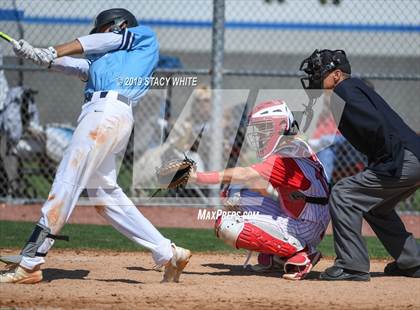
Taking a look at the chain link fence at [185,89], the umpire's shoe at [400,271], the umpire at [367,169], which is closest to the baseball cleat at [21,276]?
the umpire at [367,169]

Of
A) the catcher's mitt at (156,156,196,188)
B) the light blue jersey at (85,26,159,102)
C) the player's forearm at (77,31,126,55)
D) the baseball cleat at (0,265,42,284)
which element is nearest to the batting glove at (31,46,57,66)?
the player's forearm at (77,31,126,55)

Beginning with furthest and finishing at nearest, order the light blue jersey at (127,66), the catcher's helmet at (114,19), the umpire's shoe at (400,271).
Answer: the umpire's shoe at (400,271), the catcher's helmet at (114,19), the light blue jersey at (127,66)

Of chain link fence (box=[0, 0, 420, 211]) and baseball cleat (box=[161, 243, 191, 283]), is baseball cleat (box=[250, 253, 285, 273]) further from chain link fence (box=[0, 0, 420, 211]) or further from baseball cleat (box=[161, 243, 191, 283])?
chain link fence (box=[0, 0, 420, 211])

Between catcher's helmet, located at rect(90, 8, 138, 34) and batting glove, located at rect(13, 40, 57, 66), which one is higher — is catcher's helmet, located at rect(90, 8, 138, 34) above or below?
above

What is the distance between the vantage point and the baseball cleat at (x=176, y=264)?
6.05 m

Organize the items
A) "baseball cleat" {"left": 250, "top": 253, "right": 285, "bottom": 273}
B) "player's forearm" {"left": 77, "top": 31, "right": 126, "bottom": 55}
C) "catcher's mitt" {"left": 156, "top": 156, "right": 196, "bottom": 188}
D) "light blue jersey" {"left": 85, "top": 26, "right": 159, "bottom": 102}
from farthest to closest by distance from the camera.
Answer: "baseball cleat" {"left": 250, "top": 253, "right": 285, "bottom": 273} < "catcher's mitt" {"left": 156, "top": 156, "right": 196, "bottom": 188} < "light blue jersey" {"left": 85, "top": 26, "right": 159, "bottom": 102} < "player's forearm" {"left": 77, "top": 31, "right": 126, "bottom": 55}

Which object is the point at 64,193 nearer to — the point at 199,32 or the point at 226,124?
the point at 226,124

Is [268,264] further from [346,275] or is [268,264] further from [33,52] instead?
[33,52]

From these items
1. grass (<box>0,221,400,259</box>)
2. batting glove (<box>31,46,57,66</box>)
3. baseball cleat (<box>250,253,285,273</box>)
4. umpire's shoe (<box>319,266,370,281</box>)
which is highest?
batting glove (<box>31,46,57,66</box>)

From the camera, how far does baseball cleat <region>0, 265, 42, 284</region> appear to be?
19.0 ft

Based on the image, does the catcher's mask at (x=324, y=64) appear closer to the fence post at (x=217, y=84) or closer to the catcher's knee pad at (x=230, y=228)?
the catcher's knee pad at (x=230, y=228)

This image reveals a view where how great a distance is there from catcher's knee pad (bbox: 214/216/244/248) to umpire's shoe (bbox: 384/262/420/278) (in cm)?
131

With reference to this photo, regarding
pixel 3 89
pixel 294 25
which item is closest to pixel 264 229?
pixel 3 89

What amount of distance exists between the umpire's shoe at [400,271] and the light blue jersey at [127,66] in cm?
247
